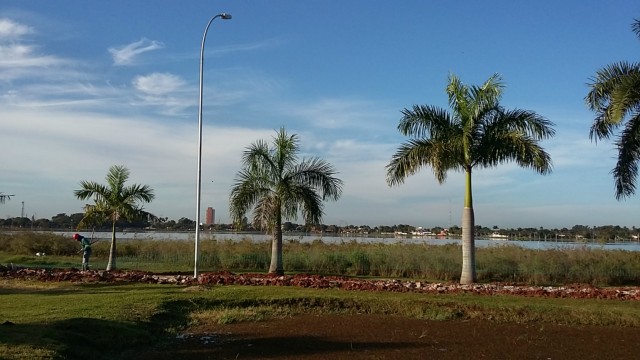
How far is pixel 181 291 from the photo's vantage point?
16875mm

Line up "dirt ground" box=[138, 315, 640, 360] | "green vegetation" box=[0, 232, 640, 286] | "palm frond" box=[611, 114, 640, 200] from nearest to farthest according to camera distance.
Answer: "dirt ground" box=[138, 315, 640, 360] → "palm frond" box=[611, 114, 640, 200] → "green vegetation" box=[0, 232, 640, 286]

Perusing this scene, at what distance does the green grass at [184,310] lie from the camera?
33.9ft

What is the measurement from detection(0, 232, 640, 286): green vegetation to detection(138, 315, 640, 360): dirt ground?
38.3ft

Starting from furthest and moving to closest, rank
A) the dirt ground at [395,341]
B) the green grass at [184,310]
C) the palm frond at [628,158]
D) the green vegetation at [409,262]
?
the green vegetation at [409,262] < the palm frond at [628,158] < the green grass at [184,310] < the dirt ground at [395,341]

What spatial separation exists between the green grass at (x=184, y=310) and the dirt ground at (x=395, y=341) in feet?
2.14

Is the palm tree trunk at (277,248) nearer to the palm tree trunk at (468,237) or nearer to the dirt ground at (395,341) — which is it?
the palm tree trunk at (468,237)

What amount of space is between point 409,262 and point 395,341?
1524cm

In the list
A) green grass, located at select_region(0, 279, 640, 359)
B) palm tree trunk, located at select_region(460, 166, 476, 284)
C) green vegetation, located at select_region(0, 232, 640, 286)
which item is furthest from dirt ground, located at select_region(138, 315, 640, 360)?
green vegetation, located at select_region(0, 232, 640, 286)

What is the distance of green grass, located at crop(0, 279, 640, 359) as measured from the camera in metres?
10.3

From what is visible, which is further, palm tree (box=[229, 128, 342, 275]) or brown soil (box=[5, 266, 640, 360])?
palm tree (box=[229, 128, 342, 275])

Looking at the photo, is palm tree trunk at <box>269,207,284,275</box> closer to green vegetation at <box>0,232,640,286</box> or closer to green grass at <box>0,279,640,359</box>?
green vegetation at <box>0,232,640,286</box>

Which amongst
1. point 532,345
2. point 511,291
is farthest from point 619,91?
point 532,345

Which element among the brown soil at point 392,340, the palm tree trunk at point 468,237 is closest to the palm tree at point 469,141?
the palm tree trunk at point 468,237

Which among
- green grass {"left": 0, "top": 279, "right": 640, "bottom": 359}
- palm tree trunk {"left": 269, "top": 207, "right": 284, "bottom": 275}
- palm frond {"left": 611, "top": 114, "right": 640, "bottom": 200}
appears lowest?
green grass {"left": 0, "top": 279, "right": 640, "bottom": 359}
